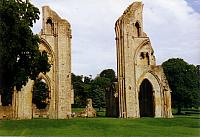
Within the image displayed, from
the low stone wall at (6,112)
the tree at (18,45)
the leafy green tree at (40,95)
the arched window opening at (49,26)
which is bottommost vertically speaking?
the low stone wall at (6,112)

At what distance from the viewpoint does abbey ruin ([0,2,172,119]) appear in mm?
39656

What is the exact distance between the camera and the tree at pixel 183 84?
58.9 metres

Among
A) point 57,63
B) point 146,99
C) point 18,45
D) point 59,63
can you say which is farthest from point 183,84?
point 18,45

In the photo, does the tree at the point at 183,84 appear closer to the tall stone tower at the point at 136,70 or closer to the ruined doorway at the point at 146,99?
the ruined doorway at the point at 146,99

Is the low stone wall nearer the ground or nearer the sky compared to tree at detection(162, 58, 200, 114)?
nearer the ground

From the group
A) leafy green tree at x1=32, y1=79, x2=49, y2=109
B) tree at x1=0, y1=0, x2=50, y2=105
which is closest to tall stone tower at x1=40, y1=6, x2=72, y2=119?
tree at x1=0, y1=0, x2=50, y2=105

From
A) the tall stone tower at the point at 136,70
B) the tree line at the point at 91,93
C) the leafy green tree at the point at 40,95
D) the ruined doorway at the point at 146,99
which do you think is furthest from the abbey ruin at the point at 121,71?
the tree line at the point at 91,93

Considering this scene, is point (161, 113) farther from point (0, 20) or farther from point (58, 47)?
point (0, 20)

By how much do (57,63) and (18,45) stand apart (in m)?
14.9

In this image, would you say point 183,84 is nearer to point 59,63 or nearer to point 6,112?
point 59,63

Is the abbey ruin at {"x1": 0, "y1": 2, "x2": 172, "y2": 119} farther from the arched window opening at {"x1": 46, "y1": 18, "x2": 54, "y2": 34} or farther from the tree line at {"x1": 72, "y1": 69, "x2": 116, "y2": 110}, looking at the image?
the tree line at {"x1": 72, "y1": 69, "x2": 116, "y2": 110}

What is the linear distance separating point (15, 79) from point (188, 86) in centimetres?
3792

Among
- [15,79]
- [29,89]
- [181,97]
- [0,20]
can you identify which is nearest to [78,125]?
[15,79]

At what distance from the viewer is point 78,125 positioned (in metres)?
25.0
